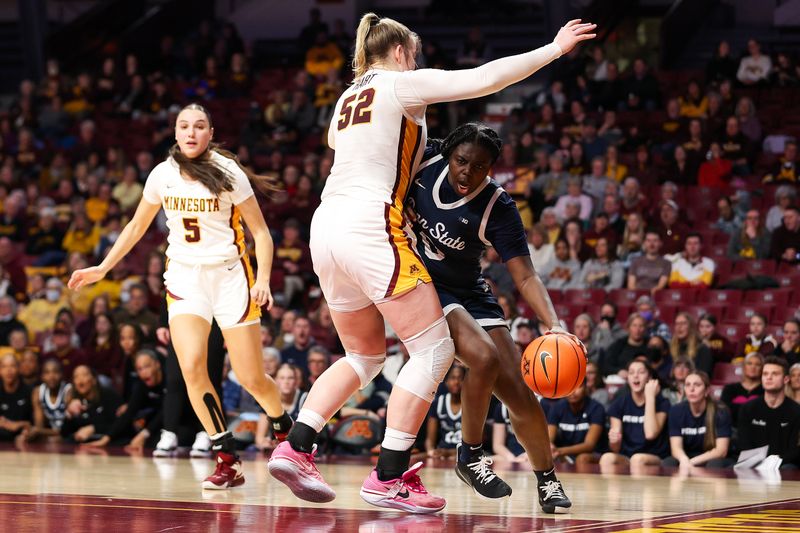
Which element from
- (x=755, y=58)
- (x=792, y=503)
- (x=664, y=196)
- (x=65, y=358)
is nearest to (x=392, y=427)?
(x=792, y=503)

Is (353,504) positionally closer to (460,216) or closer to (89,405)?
(460,216)

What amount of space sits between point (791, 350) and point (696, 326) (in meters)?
1.06

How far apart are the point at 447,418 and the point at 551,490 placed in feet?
16.2

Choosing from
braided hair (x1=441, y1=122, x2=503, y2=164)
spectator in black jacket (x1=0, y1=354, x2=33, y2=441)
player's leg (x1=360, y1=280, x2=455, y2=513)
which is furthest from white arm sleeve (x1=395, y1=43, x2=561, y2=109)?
spectator in black jacket (x1=0, y1=354, x2=33, y2=441)

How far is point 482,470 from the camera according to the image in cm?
587

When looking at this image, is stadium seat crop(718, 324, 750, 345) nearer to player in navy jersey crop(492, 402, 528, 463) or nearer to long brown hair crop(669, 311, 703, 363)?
long brown hair crop(669, 311, 703, 363)

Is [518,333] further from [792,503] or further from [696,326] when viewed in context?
[792,503]

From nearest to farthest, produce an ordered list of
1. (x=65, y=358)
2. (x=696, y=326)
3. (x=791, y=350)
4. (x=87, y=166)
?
(x=791, y=350) → (x=696, y=326) → (x=65, y=358) → (x=87, y=166)

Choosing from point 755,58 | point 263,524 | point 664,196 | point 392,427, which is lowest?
point 263,524

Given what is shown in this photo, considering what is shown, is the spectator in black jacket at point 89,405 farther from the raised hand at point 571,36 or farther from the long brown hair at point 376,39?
the raised hand at point 571,36

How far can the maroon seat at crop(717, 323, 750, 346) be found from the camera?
39.2 ft

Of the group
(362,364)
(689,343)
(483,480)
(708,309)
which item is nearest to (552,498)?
(483,480)

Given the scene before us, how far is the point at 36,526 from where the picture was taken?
4.82m

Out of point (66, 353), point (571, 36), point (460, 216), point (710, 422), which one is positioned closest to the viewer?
point (571, 36)
